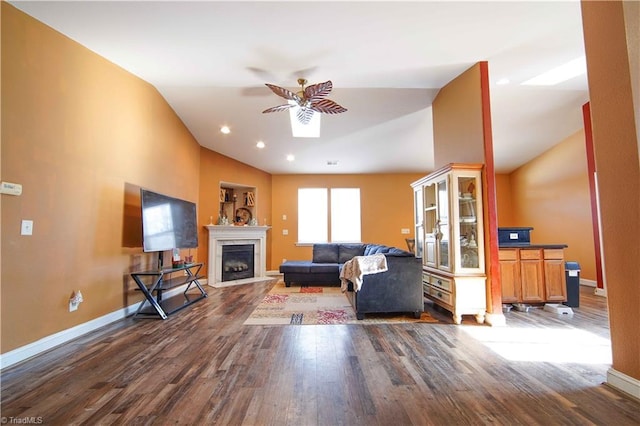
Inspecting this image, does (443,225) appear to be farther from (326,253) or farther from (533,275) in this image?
(326,253)

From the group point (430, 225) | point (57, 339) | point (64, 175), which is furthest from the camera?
point (430, 225)

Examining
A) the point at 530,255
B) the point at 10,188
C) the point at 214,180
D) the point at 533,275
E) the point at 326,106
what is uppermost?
the point at 326,106

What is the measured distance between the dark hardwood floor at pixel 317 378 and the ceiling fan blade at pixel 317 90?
2.61 meters

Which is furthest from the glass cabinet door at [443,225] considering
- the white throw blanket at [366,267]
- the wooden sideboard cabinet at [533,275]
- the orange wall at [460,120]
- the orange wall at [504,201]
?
the orange wall at [504,201]

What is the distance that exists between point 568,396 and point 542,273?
2529mm

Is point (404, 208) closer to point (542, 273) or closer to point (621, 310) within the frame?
point (542, 273)

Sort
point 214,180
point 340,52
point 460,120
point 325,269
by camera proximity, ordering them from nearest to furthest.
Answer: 1. point 340,52
2. point 460,120
3. point 325,269
4. point 214,180

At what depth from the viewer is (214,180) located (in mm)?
5996

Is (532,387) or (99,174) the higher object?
(99,174)

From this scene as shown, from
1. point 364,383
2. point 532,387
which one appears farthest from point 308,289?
point 532,387

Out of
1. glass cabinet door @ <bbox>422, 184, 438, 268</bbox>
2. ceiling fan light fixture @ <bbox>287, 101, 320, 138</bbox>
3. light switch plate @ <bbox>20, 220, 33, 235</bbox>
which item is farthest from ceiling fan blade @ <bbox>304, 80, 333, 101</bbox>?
light switch plate @ <bbox>20, 220, 33, 235</bbox>

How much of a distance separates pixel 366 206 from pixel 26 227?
20.6 feet

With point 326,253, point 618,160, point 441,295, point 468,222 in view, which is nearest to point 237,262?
point 326,253

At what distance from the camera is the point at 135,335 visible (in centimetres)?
282
